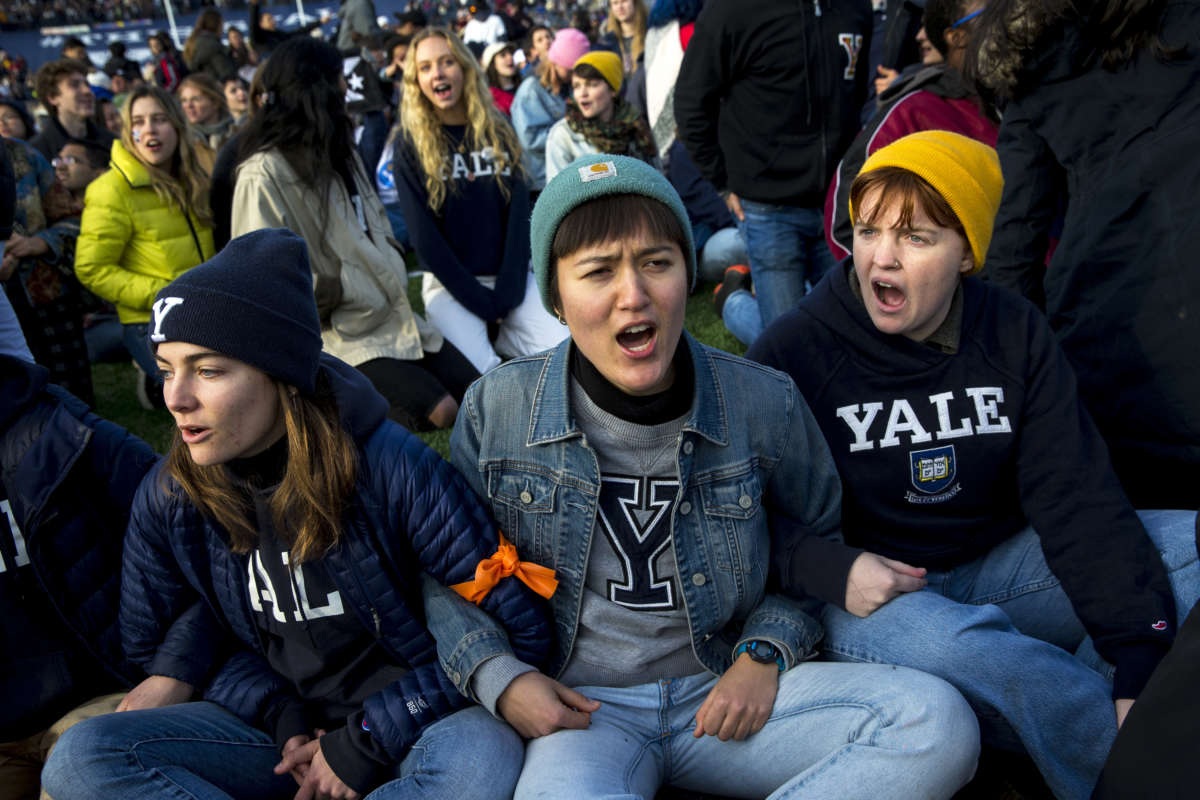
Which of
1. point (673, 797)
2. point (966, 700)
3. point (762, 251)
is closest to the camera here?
point (966, 700)

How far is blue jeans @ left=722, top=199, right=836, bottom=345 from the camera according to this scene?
4367mm

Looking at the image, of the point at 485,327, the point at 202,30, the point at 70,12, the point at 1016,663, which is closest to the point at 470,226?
the point at 485,327

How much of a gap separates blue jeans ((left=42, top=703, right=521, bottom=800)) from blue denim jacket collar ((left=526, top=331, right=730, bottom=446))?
652mm

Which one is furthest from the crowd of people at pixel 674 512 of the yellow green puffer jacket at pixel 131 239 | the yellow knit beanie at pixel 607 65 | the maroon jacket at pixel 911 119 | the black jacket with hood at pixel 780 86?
the yellow knit beanie at pixel 607 65

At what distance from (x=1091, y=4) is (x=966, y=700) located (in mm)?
1831

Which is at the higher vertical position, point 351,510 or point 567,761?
point 351,510

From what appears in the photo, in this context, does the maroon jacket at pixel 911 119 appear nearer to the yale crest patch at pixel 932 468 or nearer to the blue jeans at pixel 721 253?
the yale crest patch at pixel 932 468

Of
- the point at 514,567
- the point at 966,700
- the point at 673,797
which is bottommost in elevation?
the point at 673,797

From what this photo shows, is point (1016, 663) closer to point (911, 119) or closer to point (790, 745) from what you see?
point (790, 745)

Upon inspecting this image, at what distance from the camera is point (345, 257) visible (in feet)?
14.2

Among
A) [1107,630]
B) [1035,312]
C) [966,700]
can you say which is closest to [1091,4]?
[1035,312]

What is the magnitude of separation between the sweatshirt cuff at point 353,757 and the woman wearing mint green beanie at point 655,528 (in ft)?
0.93

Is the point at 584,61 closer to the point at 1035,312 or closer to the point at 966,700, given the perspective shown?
the point at 1035,312

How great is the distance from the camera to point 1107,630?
200cm
